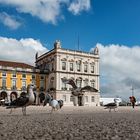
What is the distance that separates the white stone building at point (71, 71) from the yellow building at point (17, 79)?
6.18 feet

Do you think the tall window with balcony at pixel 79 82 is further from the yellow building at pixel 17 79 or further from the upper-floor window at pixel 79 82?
the yellow building at pixel 17 79

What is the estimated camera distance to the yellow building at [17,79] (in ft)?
232

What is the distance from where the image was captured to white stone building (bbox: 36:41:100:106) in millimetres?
73938

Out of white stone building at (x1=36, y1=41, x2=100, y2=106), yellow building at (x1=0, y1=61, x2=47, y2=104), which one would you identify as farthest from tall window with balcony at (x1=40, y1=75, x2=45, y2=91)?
white stone building at (x1=36, y1=41, x2=100, y2=106)

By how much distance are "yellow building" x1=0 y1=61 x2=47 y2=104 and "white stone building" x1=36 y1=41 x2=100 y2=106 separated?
1.88 metres

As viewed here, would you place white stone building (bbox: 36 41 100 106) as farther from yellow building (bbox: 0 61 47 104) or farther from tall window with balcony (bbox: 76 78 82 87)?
yellow building (bbox: 0 61 47 104)

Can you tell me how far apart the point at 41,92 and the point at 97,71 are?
534 inches

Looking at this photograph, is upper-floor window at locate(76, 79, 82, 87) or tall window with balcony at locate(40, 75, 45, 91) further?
upper-floor window at locate(76, 79, 82, 87)

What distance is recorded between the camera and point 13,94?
2813 inches

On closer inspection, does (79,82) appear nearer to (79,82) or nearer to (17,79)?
(79,82)

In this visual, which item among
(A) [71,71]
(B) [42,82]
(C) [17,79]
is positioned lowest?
(B) [42,82]

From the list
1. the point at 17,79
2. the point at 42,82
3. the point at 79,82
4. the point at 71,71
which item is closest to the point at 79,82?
the point at 79,82

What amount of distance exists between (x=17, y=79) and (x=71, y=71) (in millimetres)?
11555

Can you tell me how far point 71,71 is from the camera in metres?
76.1
